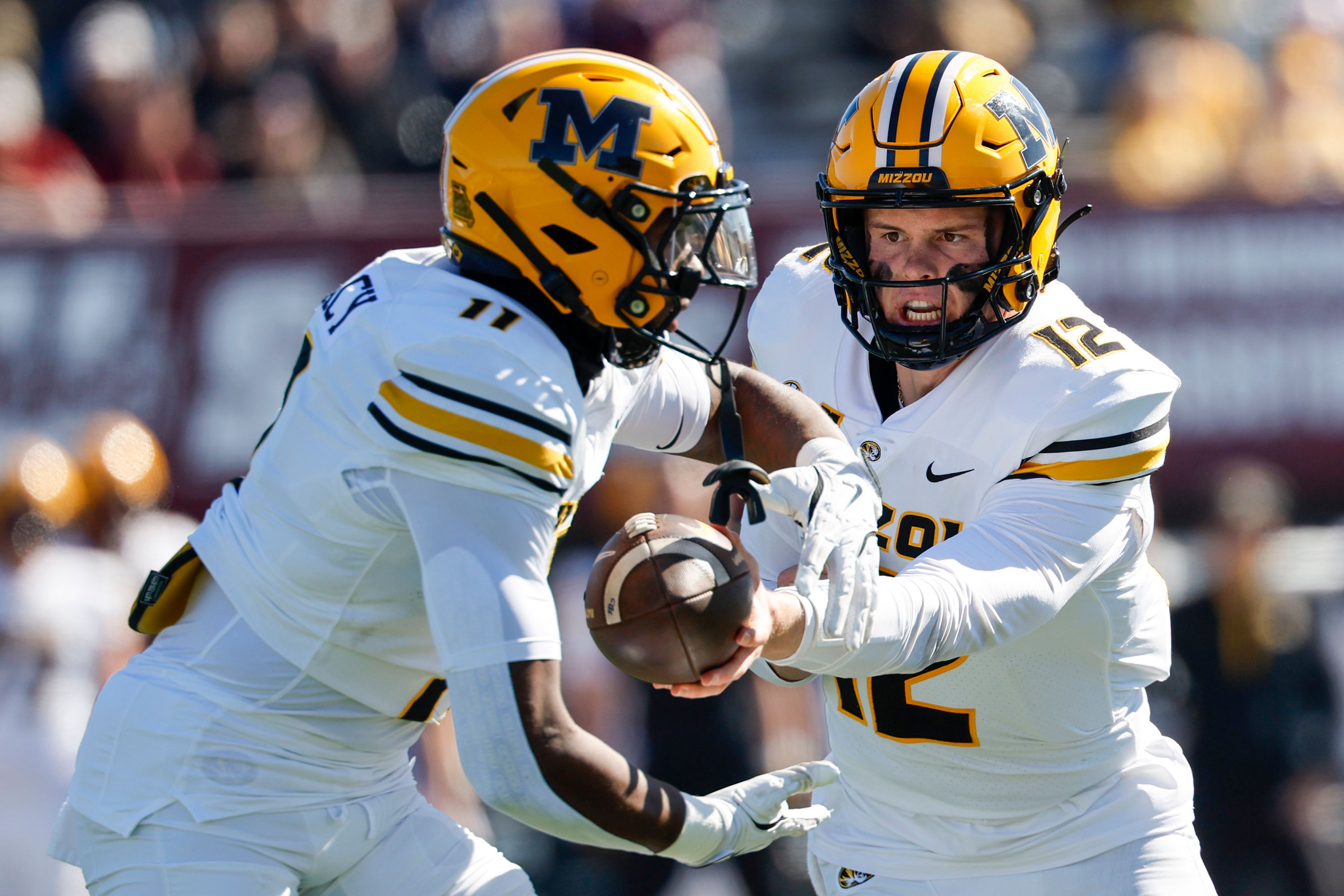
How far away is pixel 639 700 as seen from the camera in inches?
226

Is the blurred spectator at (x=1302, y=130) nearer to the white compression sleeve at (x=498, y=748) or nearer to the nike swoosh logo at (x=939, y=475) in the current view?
the nike swoosh logo at (x=939, y=475)

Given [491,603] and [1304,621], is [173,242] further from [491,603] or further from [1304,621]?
[1304,621]

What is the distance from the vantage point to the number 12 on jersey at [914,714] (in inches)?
117

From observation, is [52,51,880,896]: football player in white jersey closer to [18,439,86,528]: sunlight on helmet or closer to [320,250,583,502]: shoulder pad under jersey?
[320,250,583,502]: shoulder pad under jersey

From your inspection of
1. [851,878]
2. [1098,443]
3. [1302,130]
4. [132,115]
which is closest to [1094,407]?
[1098,443]

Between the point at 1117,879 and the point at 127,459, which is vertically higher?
the point at 1117,879

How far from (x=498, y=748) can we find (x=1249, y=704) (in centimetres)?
468

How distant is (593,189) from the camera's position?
2.51 metres

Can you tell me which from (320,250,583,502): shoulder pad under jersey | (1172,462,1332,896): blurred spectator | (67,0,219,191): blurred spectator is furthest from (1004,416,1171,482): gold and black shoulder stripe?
(67,0,219,191): blurred spectator

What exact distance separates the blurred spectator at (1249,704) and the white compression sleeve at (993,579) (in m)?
3.55

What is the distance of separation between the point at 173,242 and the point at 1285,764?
4.92 meters

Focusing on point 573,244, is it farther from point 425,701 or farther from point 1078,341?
point 1078,341

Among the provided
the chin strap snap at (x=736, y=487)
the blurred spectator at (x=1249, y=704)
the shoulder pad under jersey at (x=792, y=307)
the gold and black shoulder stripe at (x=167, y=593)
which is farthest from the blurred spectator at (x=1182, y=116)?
the gold and black shoulder stripe at (x=167, y=593)

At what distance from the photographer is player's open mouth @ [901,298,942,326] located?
3006 mm
